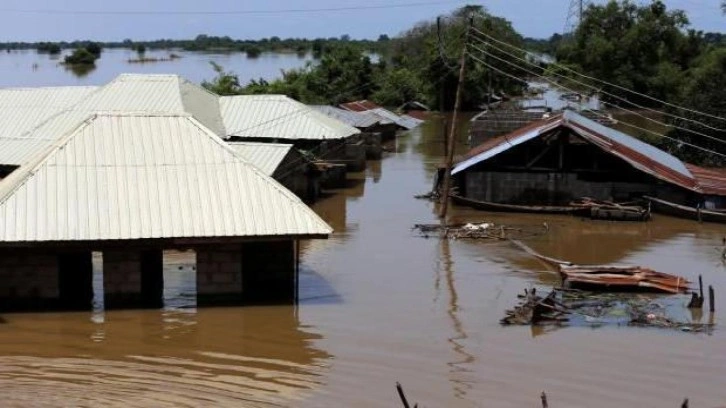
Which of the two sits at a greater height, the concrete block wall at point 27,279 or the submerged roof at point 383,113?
the submerged roof at point 383,113

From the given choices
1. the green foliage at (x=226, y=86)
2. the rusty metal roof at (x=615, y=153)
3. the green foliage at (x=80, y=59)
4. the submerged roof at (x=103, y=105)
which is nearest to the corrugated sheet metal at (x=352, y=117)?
the green foliage at (x=226, y=86)

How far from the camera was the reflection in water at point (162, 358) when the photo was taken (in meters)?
11.8

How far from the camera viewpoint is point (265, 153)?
82.3 ft

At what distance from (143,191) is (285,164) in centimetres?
964

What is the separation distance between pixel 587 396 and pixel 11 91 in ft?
82.5

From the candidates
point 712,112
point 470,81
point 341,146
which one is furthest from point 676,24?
point 341,146

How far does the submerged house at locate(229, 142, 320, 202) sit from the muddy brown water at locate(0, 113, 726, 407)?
14.5ft

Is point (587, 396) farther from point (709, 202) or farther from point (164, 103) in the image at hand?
point (164, 103)

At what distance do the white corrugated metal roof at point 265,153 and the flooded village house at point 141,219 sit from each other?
6.87 metres

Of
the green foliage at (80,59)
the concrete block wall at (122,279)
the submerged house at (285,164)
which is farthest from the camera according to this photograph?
the green foliage at (80,59)

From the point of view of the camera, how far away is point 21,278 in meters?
15.4

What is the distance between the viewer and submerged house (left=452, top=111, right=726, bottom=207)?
25.7 metres

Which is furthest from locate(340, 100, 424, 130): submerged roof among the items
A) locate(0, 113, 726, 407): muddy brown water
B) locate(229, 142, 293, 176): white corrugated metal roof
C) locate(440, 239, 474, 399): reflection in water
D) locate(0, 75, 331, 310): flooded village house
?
locate(0, 75, 331, 310): flooded village house

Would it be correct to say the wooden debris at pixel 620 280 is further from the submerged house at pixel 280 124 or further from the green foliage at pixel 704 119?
the green foliage at pixel 704 119
